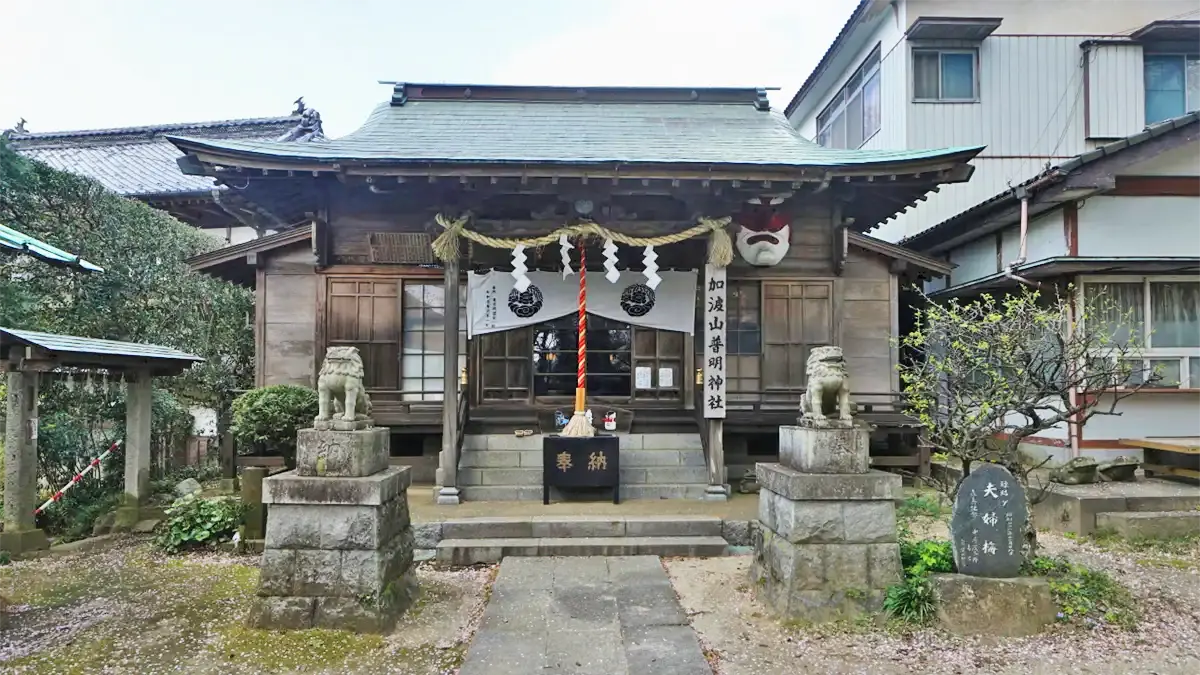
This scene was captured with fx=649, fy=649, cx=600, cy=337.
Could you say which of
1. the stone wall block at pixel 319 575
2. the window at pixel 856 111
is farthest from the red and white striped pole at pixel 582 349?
the window at pixel 856 111

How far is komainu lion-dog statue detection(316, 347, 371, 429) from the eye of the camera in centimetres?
534

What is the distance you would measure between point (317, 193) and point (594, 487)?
5.76 meters

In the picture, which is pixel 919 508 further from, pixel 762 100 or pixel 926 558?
pixel 762 100

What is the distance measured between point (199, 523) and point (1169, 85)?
19.0 meters

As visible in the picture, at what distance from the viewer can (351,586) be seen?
5.09 metres

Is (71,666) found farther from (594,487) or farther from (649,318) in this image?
(649,318)

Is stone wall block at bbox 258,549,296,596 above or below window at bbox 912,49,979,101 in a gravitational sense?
below

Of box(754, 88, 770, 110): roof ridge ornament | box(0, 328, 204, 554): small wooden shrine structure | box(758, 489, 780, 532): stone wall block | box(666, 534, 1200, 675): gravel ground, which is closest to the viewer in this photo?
box(666, 534, 1200, 675): gravel ground

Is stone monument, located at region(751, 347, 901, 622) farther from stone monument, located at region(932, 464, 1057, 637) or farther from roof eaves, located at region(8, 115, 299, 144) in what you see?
roof eaves, located at region(8, 115, 299, 144)

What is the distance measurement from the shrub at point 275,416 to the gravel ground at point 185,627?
1.90 m

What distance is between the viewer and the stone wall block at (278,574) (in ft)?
16.8

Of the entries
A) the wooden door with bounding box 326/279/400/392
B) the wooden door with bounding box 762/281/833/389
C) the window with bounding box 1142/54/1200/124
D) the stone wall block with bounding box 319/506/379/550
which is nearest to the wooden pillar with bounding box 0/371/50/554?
the wooden door with bounding box 326/279/400/392

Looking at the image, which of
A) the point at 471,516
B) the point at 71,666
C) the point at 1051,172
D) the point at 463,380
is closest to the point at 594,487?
the point at 471,516

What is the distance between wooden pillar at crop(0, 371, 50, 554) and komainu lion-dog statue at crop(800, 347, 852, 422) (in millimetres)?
8263
